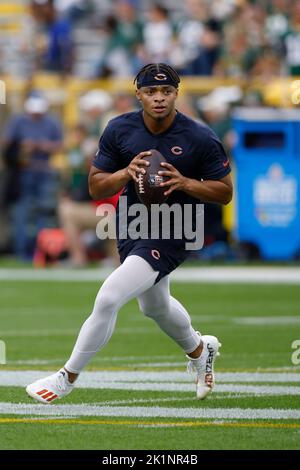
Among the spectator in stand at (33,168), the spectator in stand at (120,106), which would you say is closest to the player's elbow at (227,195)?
the spectator in stand at (120,106)

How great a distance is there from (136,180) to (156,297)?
70cm

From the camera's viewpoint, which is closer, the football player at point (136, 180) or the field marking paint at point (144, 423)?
the field marking paint at point (144, 423)

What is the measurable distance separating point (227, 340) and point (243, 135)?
827 centimetres

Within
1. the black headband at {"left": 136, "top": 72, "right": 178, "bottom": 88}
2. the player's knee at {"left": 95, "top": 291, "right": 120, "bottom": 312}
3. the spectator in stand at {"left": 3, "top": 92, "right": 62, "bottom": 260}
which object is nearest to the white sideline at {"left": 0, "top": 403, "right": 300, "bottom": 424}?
the player's knee at {"left": 95, "top": 291, "right": 120, "bottom": 312}

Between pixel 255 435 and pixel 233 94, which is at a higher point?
pixel 233 94

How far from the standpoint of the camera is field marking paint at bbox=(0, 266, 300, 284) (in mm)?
16641

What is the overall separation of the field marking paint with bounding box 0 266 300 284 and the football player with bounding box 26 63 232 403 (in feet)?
27.2

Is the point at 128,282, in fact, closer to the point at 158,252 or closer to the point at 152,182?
the point at 158,252

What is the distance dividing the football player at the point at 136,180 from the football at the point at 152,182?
31 millimetres

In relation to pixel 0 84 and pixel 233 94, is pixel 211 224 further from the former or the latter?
pixel 0 84

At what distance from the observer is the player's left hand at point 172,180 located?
7.65 m

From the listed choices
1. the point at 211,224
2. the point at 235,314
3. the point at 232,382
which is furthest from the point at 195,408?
the point at 211,224

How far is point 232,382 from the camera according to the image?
8820mm

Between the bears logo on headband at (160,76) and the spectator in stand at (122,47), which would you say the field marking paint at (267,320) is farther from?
the spectator in stand at (122,47)
